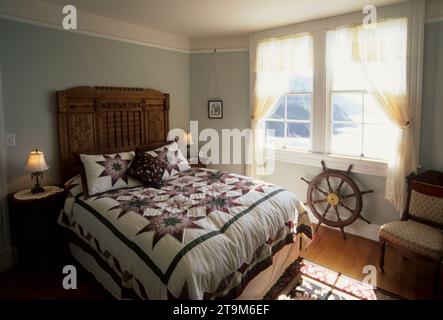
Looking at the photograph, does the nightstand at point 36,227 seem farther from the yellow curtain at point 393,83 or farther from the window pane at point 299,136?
the yellow curtain at point 393,83

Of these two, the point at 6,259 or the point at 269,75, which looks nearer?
the point at 6,259

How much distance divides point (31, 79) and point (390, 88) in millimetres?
3519

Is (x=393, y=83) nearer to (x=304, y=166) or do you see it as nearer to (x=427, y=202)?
(x=427, y=202)

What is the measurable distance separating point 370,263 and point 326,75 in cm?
209

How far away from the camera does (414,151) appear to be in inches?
111

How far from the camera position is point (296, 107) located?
3.70 metres

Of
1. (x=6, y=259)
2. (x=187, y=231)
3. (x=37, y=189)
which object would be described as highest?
(x=37, y=189)

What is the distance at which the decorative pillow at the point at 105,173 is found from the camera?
2.66 metres

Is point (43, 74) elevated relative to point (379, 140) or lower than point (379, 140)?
elevated

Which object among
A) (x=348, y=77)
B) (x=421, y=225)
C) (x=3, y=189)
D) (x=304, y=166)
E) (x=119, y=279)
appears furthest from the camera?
(x=304, y=166)

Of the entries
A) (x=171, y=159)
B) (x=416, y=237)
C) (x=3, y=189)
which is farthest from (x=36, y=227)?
(x=416, y=237)
